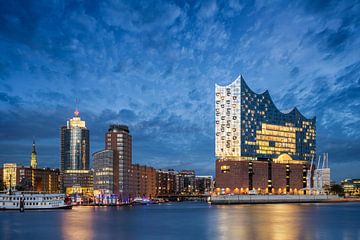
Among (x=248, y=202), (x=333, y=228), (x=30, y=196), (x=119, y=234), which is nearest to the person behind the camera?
(x=119, y=234)

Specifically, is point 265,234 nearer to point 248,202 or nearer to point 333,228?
point 333,228

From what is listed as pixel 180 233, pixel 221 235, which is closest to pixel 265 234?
pixel 221 235

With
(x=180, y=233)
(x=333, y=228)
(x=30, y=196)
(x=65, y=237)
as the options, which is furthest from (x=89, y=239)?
(x=30, y=196)

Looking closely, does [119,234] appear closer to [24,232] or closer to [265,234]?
[24,232]

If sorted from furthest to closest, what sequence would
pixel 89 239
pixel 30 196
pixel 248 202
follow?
pixel 248 202, pixel 30 196, pixel 89 239

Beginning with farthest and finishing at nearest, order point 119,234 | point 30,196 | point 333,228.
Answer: point 30,196, point 333,228, point 119,234

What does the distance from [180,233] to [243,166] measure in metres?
127

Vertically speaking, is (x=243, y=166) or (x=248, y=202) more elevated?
(x=243, y=166)

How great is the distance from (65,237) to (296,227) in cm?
3678

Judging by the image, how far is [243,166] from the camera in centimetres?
19738

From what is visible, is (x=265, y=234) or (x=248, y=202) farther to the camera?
(x=248, y=202)

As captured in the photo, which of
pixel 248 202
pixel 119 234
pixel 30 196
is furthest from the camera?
pixel 248 202

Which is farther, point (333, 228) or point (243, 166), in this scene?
point (243, 166)

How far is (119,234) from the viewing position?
71688mm
